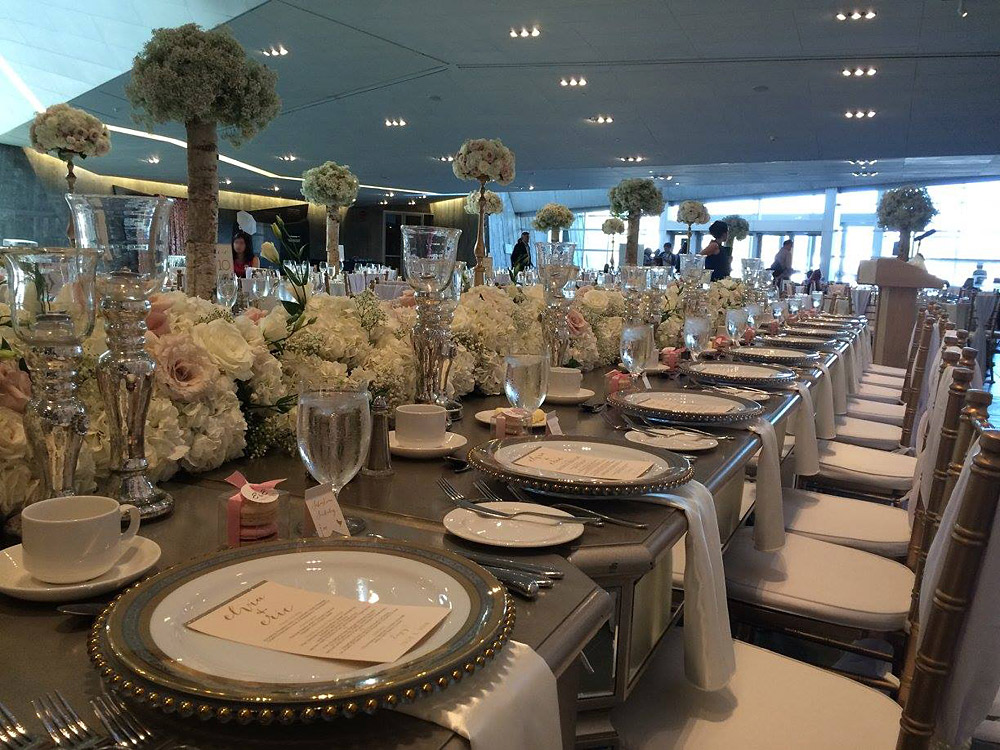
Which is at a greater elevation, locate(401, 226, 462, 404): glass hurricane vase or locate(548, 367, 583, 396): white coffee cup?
locate(401, 226, 462, 404): glass hurricane vase

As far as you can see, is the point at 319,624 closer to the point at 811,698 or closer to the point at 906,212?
the point at 811,698

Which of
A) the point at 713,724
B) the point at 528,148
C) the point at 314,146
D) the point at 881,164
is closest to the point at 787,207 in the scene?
the point at 881,164

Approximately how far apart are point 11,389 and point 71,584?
1.01ft

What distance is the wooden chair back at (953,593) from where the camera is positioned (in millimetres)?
884

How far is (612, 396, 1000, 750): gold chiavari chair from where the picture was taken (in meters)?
0.91

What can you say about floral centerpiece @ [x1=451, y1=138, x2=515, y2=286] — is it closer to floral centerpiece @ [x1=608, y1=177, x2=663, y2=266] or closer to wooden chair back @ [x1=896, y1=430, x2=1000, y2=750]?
floral centerpiece @ [x1=608, y1=177, x2=663, y2=266]

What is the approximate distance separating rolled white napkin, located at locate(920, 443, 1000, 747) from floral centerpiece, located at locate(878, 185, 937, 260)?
32.6 ft

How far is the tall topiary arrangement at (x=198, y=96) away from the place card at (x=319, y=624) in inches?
92.2

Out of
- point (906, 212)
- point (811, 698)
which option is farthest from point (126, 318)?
point (906, 212)

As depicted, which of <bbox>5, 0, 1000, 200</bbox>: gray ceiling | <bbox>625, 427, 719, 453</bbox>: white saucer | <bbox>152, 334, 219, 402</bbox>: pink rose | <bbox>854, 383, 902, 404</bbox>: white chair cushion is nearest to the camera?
<bbox>152, 334, 219, 402</bbox>: pink rose

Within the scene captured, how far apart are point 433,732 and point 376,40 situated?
8.81 meters

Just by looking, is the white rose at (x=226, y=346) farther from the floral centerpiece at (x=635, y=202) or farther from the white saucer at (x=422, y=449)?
the floral centerpiece at (x=635, y=202)

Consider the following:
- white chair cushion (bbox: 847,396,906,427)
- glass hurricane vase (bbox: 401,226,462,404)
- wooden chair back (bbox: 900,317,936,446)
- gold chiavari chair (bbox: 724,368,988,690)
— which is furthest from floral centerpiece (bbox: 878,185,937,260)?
glass hurricane vase (bbox: 401,226,462,404)

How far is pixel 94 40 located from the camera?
8508 millimetres
